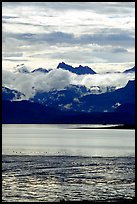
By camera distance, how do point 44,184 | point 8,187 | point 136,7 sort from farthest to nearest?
point 44,184
point 8,187
point 136,7

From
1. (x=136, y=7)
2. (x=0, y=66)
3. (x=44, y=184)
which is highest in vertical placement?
(x=136, y=7)

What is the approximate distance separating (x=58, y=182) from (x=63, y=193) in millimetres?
4492

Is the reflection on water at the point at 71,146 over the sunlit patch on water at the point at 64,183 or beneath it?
over

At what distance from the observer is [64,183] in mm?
25016

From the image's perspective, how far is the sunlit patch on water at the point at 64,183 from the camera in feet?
63.3

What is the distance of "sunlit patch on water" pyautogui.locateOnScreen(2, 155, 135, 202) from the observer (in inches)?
759

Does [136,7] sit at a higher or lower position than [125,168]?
higher

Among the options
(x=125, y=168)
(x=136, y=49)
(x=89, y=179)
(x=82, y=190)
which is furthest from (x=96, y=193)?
(x=136, y=49)

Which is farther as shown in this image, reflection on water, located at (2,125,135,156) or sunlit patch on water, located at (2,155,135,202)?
reflection on water, located at (2,125,135,156)

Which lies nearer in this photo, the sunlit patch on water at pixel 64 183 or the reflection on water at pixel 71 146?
the sunlit patch on water at pixel 64 183

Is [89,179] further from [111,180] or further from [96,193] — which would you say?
[96,193]

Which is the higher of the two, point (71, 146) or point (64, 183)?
point (71, 146)

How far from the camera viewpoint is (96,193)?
20.3 metres

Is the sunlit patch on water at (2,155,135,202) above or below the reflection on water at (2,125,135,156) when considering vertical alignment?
below
